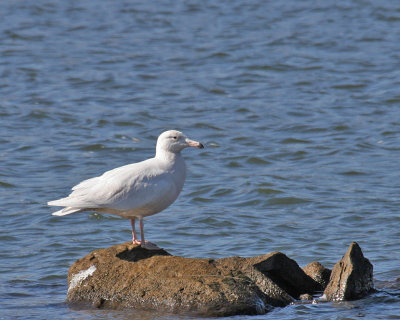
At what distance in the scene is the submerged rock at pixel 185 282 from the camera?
748cm

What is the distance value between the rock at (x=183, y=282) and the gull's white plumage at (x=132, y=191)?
0.53m

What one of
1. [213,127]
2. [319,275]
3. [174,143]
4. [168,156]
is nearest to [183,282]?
[168,156]

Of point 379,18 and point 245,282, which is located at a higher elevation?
point 379,18

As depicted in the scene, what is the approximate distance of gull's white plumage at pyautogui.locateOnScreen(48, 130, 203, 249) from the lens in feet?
25.2

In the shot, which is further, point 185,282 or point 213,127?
point 213,127

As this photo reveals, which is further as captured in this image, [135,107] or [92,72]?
[92,72]

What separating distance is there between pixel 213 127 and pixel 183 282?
855 centimetres

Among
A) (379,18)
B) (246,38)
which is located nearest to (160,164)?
(246,38)

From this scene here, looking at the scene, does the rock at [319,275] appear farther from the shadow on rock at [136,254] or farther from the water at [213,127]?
the shadow on rock at [136,254]

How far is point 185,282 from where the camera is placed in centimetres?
759

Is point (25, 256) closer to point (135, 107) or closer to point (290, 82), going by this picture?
point (135, 107)

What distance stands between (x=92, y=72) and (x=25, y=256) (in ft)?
33.2

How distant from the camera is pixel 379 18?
23.6m

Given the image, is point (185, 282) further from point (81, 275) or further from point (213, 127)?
point (213, 127)
